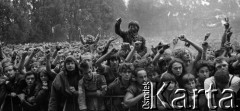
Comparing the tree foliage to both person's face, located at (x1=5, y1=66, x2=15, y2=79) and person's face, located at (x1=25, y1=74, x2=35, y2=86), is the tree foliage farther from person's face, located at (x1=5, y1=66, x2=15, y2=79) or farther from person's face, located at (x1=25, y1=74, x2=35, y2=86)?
person's face, located at (x1=25, y1=74, x2=35, y2=86)

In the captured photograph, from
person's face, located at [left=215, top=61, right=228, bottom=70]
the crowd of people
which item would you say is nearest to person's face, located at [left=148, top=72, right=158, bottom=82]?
the crowd of people

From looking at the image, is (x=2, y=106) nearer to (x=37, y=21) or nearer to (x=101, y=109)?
(x=101, y=109)

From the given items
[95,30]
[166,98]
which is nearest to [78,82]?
[166,98]

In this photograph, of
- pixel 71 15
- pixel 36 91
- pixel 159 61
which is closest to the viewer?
pixel 36 91

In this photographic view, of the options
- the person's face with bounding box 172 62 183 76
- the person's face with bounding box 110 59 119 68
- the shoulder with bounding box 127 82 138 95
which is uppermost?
the person's face with bounding box 110 59 119 68

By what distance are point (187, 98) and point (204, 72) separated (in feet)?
2.57

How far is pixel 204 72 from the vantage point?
4176mm

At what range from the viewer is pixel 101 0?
47.7 meters

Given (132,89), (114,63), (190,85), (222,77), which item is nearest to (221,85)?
(222,77)

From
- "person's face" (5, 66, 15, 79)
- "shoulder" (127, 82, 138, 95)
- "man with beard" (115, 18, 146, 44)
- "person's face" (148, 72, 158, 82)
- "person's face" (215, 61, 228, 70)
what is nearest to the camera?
"shoulder" (127, 82, 138, 95)

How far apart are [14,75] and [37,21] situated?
128 ft

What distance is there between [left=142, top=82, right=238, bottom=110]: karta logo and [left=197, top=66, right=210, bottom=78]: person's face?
574 millimetres

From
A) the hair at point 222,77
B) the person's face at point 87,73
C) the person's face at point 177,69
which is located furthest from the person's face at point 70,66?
the hair at point 222,77

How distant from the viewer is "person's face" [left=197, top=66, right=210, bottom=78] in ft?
13.6
